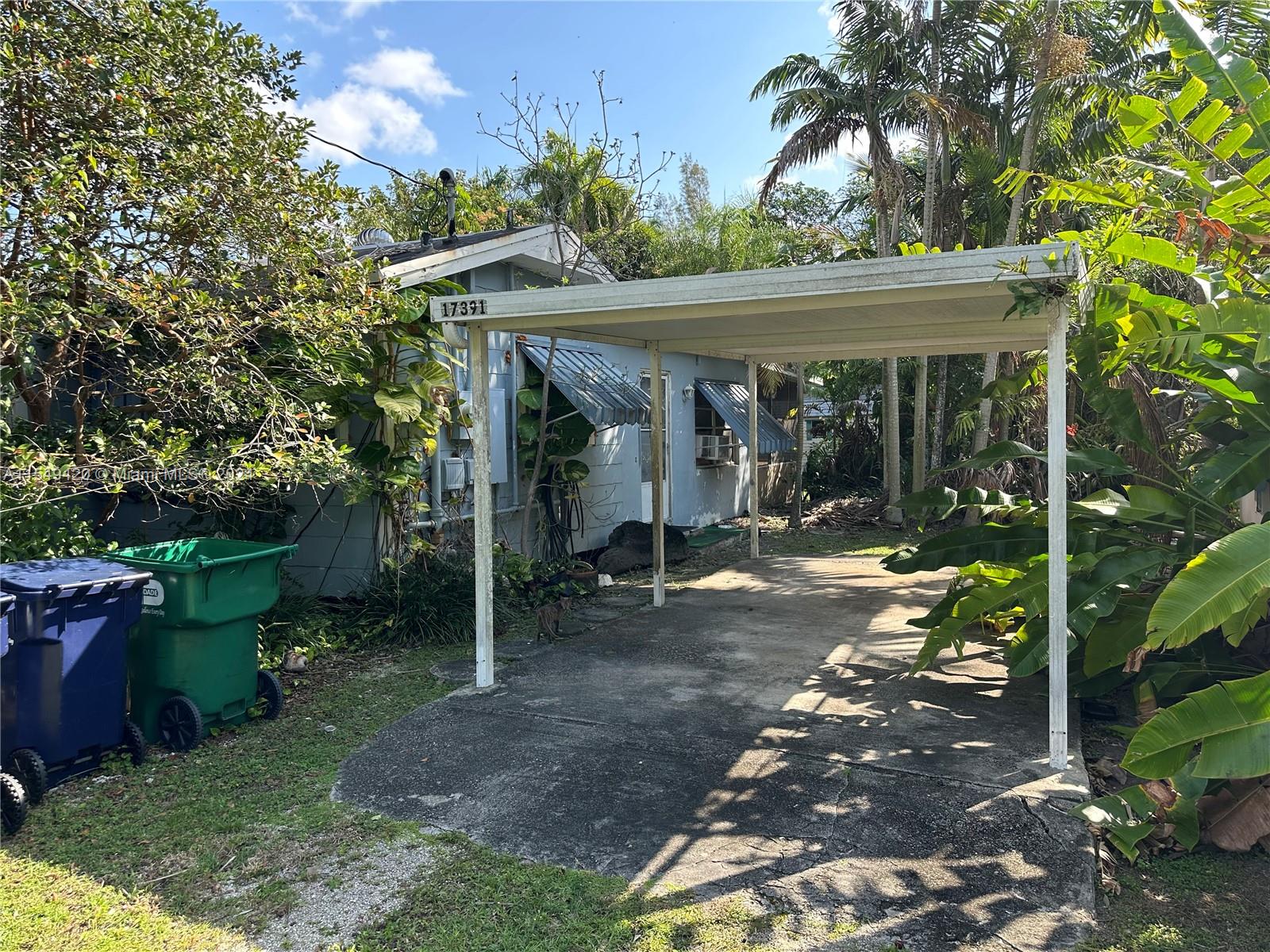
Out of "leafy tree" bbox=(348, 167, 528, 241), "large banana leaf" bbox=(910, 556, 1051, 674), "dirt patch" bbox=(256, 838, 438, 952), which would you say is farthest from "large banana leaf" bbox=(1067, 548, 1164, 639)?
"leafy tree" bbox=(348, 167, 528, 241)

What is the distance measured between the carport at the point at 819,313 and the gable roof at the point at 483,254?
0.69 metres

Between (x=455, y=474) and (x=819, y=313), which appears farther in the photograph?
(x=455, y=474)

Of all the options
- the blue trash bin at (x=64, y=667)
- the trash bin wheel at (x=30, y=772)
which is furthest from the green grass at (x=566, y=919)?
the blue trash bin at (x=64, y=667)

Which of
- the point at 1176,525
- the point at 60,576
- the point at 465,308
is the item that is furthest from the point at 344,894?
the point at 1176,525

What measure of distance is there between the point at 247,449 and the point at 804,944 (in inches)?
188

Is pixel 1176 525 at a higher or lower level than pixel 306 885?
higher

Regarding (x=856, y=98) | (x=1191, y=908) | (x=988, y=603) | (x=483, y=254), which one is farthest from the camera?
(x=856, y=98)

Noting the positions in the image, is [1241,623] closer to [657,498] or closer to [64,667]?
[657,498]

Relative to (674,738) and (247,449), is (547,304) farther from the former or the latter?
(674,738)

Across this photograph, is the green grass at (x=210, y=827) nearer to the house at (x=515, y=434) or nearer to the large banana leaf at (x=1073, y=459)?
the house at (x=515, y=434)

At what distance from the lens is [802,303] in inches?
202

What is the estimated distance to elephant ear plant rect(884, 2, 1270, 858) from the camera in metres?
3.56

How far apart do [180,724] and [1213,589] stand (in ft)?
18.2

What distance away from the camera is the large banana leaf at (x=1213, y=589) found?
11.6 feet
